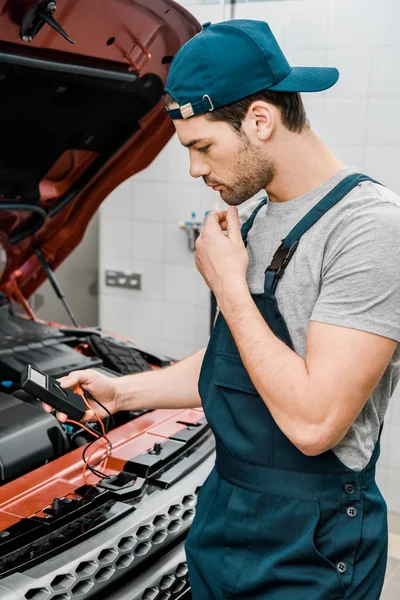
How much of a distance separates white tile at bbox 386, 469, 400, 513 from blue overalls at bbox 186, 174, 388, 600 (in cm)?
191

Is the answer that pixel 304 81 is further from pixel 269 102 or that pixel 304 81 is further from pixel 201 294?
pixel 201 294

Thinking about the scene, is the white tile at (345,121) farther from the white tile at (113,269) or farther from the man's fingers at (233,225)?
the man's fingers at (233,225)

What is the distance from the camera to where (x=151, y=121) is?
187 cm

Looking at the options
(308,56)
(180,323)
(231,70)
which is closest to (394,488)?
(180,323)

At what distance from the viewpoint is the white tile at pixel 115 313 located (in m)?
3.71

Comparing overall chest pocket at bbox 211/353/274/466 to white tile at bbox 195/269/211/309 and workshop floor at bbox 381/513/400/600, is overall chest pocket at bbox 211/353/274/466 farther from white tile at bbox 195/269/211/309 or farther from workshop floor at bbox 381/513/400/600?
white tile at bbox 195/269/211/309

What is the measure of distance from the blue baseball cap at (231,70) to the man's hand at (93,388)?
594 mm

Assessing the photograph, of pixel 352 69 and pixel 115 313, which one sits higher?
pixel 352 69

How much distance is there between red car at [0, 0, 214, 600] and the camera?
1215mm

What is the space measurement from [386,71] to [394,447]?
1.61m

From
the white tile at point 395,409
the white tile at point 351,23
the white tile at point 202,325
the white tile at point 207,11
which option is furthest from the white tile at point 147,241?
the white tile at point 395,409

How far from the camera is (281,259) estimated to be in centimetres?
103

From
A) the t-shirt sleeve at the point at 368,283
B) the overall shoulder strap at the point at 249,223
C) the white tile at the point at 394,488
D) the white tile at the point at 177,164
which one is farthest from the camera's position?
the white tile at the point at 177,164

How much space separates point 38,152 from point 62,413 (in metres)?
0.83
